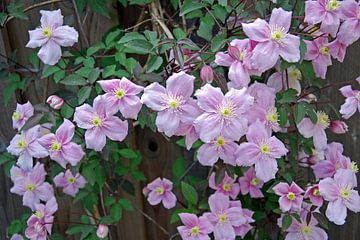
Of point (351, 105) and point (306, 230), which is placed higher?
point (351, 105)

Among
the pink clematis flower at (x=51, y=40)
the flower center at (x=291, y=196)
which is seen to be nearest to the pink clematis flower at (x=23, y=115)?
the pink clematis flower at (x=51, y=40)

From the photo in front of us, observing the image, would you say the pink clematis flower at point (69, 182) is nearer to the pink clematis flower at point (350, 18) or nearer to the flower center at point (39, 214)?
the flower center at point (39, 214)

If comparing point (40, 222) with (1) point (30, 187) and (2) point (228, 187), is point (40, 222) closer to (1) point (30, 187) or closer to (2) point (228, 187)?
(1) point (30, 187)

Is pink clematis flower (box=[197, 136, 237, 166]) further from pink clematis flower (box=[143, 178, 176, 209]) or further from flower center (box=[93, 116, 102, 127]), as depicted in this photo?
pink clematis flower (box=[143, 178, 176, 209])

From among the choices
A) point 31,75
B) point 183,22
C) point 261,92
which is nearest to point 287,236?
point 261,92

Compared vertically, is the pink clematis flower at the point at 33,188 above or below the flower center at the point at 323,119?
below

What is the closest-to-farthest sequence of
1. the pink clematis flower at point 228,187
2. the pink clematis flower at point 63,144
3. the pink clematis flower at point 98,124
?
the pink clematis flower at point 98,124 → the pink clematis flower at point 63,144 → the pink clematis flower at point 228,187

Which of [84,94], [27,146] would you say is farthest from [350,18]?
[27,146]

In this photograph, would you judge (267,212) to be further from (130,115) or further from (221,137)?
(130,115)
